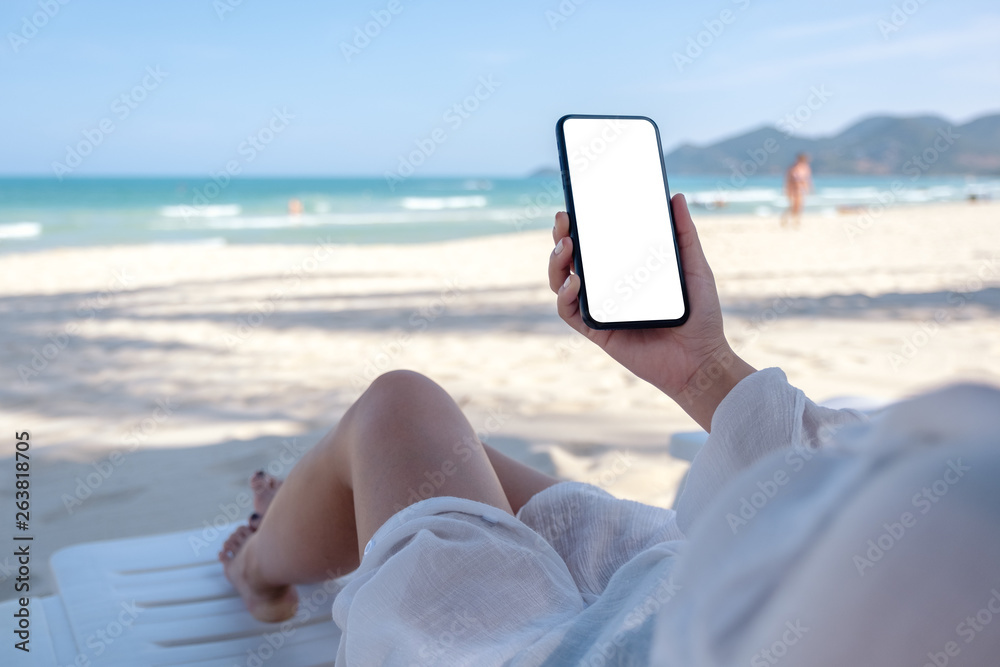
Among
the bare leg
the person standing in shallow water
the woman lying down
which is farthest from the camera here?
the person standing in shallow water

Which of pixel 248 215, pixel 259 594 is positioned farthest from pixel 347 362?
pixel 248 215

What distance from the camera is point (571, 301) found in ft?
3.73

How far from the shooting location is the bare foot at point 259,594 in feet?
5.04

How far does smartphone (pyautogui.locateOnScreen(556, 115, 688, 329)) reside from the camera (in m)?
1.14

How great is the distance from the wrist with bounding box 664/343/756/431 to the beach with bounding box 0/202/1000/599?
2.01 ft

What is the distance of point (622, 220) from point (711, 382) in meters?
0.30

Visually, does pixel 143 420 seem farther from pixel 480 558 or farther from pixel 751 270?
pixel 751 270

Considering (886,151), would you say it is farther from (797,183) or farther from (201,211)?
(201,211)

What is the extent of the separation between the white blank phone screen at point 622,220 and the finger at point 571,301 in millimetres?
27

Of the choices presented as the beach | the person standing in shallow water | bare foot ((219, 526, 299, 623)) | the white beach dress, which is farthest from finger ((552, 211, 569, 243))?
the person standing in shallow water

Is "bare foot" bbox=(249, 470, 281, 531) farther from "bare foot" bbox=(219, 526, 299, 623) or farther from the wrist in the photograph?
the wrist

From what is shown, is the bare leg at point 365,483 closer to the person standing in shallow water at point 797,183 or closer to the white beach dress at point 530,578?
the white beach dress at point 530,578

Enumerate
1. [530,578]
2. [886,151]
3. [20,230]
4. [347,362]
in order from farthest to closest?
[886,151] < [20,230] < [347,362] < [530,578]

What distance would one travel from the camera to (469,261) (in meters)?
9.00
